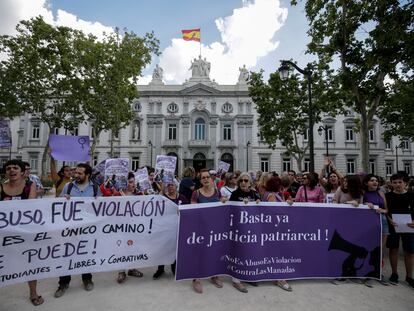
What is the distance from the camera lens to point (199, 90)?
34.7 m

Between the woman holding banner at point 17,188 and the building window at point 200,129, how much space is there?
1207 inches

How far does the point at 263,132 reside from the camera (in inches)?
776

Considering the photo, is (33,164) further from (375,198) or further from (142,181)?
(375,198)

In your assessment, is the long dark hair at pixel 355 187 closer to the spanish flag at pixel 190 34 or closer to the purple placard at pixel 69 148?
the purple placard at pixel 69 148

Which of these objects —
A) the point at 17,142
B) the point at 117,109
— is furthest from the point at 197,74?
the point at 17,142

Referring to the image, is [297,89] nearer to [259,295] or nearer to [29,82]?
[259,295]

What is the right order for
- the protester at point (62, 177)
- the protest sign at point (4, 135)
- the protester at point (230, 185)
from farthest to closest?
the protest sign at point (4, 135)
the protester at point (230, 185)
the protester at point (62, 177)

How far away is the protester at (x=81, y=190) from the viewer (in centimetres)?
381

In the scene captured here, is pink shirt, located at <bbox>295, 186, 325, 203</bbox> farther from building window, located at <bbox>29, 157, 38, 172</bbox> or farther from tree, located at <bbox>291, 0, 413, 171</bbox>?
building window, located at <bbox>29, 157, 38, 172</bbox>

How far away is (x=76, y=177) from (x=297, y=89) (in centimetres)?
1677

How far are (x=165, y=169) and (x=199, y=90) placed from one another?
29.9 m

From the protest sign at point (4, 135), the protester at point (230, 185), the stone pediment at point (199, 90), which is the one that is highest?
the stone pediment at point (199, 90)

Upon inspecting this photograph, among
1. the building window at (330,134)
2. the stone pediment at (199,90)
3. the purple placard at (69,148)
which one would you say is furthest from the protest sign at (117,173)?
the building window at (330,134)

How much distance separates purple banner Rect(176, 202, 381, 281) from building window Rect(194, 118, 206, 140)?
3032 cm
